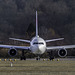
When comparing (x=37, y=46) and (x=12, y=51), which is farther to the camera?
(x=12, y=51)

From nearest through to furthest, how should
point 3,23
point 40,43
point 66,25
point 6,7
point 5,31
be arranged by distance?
point 40,43, point 66,25, point 5,31, point 3,23, point 6,7

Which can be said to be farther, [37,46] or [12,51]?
[12,51]

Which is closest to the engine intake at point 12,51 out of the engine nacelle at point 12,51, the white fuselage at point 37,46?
the engine nacelle at point 12,51

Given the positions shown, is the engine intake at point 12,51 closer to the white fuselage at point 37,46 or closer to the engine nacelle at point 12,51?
the engine nacelle at point 12,51

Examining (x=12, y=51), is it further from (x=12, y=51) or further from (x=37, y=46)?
(x=37, y=46)

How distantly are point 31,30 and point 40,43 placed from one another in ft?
147

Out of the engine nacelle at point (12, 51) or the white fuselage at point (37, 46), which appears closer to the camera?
the white fuselage at point (37, 46)

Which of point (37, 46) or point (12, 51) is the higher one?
point (37, 46)

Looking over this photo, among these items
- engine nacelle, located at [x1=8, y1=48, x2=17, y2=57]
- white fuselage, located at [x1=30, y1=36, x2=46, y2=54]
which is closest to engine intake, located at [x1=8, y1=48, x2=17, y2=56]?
engine nacelle, located at [x1=8, y1=48, x2=17, y2=57]

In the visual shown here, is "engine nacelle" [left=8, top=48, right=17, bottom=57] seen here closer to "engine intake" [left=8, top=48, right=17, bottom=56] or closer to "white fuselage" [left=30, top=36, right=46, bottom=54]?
"engine intake" [left=8, top=48, right=17, bottom=56]

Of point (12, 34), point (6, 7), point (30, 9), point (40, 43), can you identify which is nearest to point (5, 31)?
point (12, 34)

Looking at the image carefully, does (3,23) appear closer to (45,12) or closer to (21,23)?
(21,23)

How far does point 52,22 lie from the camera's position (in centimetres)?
8112

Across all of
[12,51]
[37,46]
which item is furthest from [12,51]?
[37,46]
